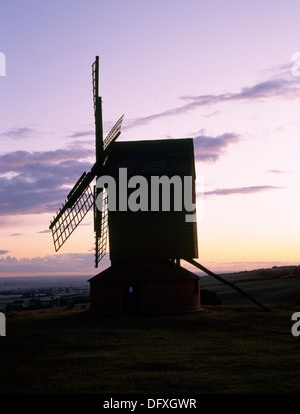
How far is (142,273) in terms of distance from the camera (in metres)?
37.1

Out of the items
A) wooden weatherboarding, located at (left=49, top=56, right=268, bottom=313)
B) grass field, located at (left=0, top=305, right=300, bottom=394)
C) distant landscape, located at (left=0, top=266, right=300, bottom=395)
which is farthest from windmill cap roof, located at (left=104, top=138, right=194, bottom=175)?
grass field, located at (left=0, top=305, right=300, bottom=394)

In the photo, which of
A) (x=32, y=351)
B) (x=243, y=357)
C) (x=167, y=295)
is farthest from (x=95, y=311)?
(x=243, y=357)

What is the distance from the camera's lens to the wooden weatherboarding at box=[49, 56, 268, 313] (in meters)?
36.8

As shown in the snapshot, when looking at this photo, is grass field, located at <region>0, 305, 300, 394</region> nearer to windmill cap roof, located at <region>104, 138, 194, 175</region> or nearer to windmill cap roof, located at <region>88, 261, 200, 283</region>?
windmill cap roof, located at <region>88, 261, 200, 283</region>

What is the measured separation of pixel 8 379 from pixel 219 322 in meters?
16.9

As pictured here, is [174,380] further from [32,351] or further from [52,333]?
[52,333]

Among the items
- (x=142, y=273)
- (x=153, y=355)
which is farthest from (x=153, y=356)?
(x=142, y=273)

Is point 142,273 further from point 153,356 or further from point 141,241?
point 153,356

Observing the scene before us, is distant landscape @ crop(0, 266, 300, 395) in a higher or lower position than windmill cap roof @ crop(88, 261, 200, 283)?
lower

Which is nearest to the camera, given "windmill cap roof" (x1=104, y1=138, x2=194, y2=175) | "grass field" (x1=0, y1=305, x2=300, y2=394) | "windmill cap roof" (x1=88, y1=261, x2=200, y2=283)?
"grass field" (x1=0, y1=305, x2=300, y2=394)

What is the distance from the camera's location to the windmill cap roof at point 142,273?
3672cm

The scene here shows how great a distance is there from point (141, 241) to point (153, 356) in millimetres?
18495

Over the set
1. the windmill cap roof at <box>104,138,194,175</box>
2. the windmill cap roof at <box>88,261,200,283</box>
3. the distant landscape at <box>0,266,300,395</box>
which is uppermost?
the windmill cap roof at <box>104,138,194,175</box>

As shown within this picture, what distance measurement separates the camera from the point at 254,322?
31.8 metres
